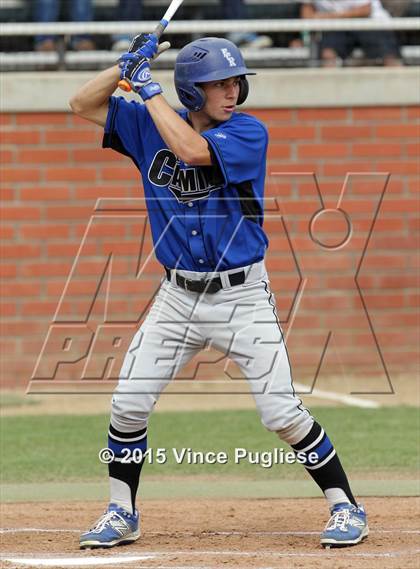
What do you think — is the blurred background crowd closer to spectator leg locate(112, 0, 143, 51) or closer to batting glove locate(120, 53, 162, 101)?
spectator leg locate(112, 0, 143, 51)

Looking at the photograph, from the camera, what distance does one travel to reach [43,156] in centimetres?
993

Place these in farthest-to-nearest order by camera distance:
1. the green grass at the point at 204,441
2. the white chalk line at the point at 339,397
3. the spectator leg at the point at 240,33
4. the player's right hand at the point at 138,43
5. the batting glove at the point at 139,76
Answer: the spectator leg at the point at 240,33 → the white chalk line at the point at 339,397 → the green grass at the point at 204,441 → the player's right hand at the point at 138,43 → the batting glove at the point at 139,76


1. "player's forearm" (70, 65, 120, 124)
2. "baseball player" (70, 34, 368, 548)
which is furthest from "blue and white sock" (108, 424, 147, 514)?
"player's forearm" (70, 65, 120, 124)

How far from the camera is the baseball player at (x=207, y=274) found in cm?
509

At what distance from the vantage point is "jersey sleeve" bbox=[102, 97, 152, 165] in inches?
211

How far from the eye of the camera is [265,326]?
17.0 ft

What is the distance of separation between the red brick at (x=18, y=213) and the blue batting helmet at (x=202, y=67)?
4.91 metres

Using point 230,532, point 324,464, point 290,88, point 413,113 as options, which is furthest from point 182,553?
point 413,113

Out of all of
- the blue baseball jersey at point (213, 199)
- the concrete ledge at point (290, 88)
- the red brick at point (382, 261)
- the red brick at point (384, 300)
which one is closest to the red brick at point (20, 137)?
the concrete ledge at point (290, 88)

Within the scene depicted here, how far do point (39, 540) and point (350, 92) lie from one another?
5774 mm

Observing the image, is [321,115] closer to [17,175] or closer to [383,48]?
[383,48]

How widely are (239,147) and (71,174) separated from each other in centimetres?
506

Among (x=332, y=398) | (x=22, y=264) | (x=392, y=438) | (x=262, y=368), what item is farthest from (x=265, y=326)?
(x=22, y=264)

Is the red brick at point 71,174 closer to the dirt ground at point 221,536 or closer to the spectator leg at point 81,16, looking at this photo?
the spectator leg at point 81,16
